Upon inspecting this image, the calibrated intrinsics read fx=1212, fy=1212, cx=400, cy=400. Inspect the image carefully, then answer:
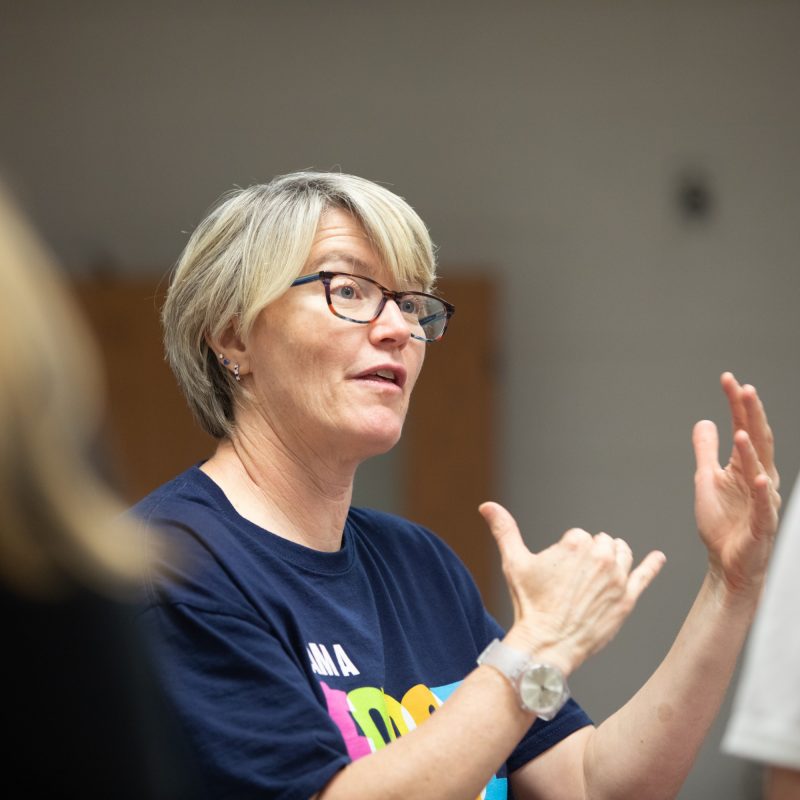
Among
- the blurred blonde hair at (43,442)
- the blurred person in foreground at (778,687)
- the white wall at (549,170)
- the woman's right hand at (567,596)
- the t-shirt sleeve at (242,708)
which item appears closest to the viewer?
the blurred blonde hair at (43,442)

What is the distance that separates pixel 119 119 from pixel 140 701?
4.06 metres

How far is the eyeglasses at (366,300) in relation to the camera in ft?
5.71

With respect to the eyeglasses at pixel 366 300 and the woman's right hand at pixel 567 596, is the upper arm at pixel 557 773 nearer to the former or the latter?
the woman's right hand at pixel 567 596

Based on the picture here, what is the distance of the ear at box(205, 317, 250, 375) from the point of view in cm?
178

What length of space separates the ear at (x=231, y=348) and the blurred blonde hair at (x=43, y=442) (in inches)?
36.7

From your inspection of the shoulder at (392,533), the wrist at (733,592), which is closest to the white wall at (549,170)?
the shoulder at (392,533)

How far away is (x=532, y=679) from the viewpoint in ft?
4.60

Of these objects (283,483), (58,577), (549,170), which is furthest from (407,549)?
(549,170)

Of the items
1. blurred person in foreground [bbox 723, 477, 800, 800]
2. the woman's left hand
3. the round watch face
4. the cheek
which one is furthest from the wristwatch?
the cheek

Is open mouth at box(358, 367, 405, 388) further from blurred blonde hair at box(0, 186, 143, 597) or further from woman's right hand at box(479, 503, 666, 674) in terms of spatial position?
blurred blonde hair at box(0, 186, 143, 597)

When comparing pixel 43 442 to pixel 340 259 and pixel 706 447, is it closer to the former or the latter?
pixel 340 259

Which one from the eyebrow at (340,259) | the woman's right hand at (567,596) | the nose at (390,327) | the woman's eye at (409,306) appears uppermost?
the eyebrow at (340,259)

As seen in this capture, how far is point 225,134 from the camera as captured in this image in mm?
4594

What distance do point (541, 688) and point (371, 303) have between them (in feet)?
2.12
